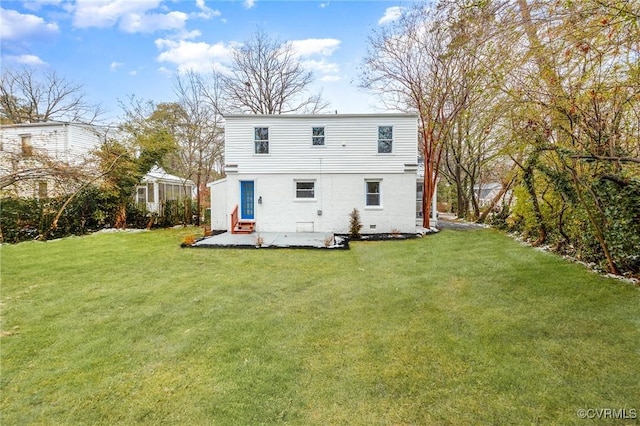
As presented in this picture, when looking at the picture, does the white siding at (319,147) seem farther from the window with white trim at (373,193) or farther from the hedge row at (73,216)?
the hedge row at (73,216)

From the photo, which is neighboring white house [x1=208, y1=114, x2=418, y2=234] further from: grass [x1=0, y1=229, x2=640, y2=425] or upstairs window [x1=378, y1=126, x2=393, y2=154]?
grass [x1=0, y1=229, x2=640, y2=425]

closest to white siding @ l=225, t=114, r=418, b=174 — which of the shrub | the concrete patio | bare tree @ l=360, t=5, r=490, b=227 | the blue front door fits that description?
the blue front door

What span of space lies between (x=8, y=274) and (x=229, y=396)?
22.4ft

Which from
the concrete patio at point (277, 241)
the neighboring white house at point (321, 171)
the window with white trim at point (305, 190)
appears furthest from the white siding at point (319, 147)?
the concrete patio at point (277, 241)

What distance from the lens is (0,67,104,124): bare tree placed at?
64.8 feet

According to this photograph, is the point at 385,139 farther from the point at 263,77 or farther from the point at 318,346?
the point at 263,77

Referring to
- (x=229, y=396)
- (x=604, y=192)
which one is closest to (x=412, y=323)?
(x=229, y=396)

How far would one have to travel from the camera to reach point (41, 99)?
21.3 meters

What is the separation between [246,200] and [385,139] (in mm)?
6312

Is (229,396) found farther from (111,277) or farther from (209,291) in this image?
(111,277)

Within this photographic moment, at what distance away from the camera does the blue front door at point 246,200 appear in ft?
41.9

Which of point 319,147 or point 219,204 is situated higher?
point 319,147

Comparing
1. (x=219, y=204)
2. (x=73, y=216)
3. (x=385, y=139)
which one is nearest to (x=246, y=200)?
(x=219, y=204)

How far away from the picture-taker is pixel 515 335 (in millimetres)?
3762
